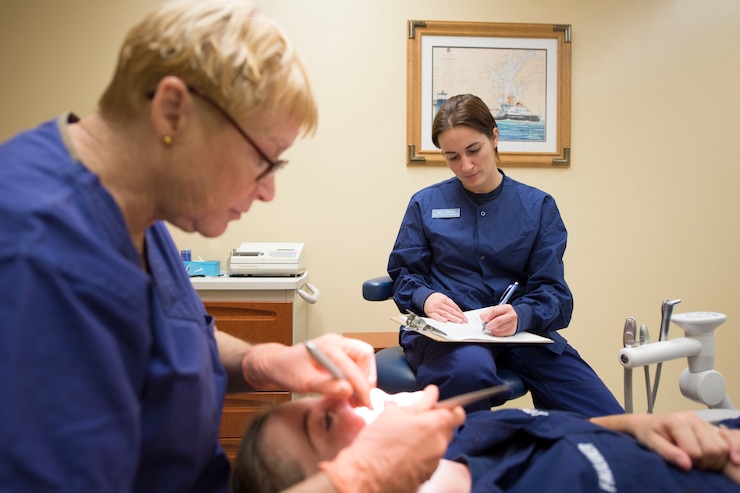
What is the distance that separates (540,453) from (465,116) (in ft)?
3.83

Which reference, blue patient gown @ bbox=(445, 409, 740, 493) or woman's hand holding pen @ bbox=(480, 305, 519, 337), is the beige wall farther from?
blue patient gown @ bbox=(445, 409, 740, 493)

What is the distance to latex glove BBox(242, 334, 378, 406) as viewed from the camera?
88 centimetres

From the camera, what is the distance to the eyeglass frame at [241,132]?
657 mm

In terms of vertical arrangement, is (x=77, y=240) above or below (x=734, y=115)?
below

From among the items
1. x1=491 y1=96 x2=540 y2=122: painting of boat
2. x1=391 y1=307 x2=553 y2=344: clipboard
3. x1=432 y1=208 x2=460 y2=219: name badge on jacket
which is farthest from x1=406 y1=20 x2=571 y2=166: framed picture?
x1=391 y1=307 x2=553 y2=344: clipboard

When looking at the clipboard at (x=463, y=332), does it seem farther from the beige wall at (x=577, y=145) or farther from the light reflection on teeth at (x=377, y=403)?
the beige wall at (x=577, y=145)

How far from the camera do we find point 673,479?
0.81 meters

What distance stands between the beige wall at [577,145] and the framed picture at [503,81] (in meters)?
0.06

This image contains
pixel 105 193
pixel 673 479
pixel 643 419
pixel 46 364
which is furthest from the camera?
pixel 643 419

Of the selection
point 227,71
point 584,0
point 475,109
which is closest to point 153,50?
point 227,71

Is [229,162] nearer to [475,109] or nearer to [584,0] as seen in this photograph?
[475,109]

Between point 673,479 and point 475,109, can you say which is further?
point 475,109

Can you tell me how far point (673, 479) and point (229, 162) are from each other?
0.87m

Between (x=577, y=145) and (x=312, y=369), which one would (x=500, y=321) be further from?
(x=577, y=145)
